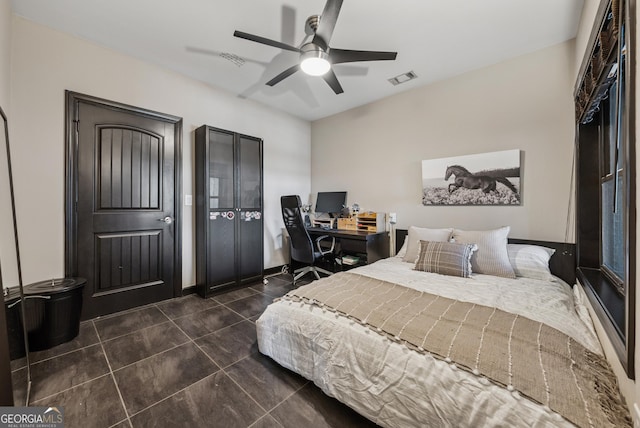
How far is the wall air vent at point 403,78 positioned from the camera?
2.98 metres

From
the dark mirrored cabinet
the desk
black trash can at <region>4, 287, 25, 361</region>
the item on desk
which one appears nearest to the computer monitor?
the desk

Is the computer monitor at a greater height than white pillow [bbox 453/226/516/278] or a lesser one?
greater

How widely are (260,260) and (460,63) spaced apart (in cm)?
352

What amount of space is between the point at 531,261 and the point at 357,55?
237cm

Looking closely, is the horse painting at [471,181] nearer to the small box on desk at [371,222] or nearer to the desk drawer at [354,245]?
the small box on desk at [371,222]

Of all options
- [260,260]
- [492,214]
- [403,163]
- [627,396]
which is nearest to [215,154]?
[260,260]

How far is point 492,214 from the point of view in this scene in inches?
107

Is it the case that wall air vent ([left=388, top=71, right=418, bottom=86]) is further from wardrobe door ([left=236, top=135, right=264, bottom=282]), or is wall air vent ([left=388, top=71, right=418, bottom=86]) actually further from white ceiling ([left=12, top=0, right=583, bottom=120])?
wardrobe door ([left=236, top=135, right=264, bottom=282])

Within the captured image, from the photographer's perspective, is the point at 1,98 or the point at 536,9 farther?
the point at 536,9

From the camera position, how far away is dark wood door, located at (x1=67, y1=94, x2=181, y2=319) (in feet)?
8.00

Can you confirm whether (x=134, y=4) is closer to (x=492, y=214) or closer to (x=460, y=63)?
(x=460, y=63)

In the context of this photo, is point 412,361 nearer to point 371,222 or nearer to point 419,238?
point 419,238

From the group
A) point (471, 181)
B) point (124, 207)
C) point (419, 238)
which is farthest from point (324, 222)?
point (124, 207)

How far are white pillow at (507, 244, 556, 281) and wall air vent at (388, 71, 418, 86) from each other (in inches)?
88.2
